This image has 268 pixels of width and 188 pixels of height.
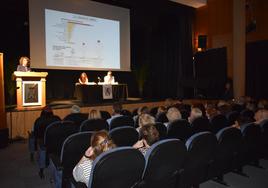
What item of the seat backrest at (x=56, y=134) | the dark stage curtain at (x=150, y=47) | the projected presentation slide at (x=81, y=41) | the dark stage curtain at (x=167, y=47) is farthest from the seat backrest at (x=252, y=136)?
the dark stage curtain at (x=167, y=47)

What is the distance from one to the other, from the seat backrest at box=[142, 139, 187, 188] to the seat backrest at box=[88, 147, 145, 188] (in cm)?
12

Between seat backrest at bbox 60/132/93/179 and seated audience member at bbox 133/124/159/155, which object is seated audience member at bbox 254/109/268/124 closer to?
seated audience member at bbox 133/124/159/155

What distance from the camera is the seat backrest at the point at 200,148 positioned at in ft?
8.02

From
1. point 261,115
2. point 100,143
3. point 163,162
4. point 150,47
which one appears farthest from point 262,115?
point 150,47

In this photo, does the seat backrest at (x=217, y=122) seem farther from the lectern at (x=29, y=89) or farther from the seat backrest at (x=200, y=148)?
the lectern at (x=29, y=89)

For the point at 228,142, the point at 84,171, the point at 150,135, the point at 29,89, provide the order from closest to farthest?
the point at 84,171 < the point at 150,135 < the point at 228,142 < the point at 29,89

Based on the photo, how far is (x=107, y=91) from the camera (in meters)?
8.90

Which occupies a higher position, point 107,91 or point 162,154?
point 107,91


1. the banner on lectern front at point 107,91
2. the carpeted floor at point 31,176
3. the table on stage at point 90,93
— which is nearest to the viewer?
the carpeted floor at point 31,176

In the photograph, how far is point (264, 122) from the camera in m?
3.67

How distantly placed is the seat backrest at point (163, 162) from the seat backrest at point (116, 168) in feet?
0.39

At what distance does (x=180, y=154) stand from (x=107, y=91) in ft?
22.4

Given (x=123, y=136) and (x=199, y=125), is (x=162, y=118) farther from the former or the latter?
(x=123, y=136)

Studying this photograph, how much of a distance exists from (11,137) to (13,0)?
4813 millimetres
